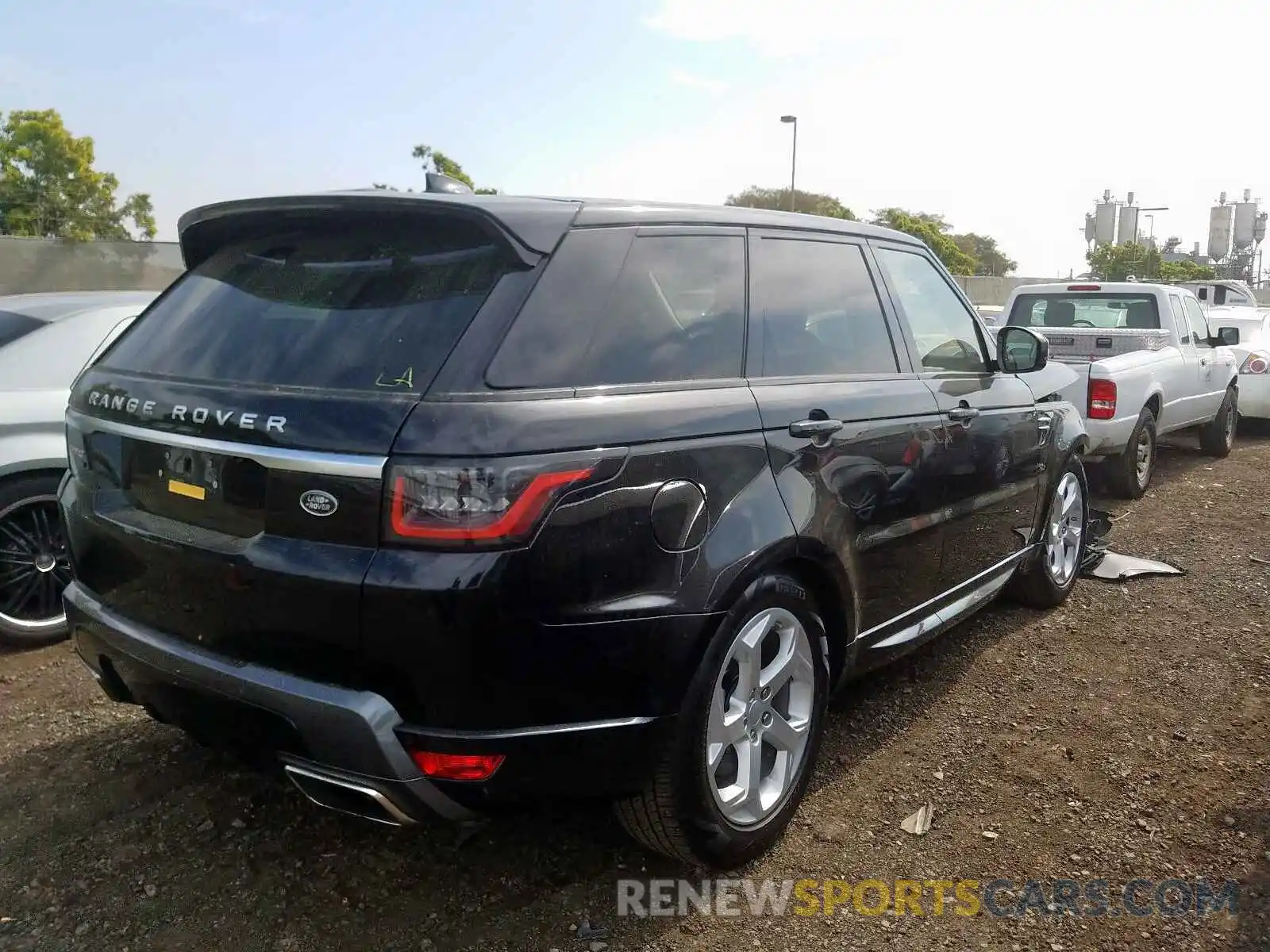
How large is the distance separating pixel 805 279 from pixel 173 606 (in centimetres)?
212

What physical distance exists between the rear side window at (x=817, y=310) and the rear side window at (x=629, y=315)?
130 millimetres

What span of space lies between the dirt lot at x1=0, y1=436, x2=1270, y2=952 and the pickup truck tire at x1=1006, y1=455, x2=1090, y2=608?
0.61 metres

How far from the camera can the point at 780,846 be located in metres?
2.94

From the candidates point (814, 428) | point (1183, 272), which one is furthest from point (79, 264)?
point (1183, 272)

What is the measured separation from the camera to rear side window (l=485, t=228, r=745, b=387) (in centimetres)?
231

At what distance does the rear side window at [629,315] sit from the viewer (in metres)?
2.31

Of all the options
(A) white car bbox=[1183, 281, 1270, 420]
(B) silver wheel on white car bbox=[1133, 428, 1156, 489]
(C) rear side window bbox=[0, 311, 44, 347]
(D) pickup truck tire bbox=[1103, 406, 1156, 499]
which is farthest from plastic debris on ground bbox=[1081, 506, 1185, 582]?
(A) white car bbox=[1183, 281, 1270, 420]

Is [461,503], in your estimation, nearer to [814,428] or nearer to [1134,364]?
[814,428]

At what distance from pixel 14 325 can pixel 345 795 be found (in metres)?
3.46

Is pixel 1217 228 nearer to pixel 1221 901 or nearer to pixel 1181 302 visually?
pixel 1181 302

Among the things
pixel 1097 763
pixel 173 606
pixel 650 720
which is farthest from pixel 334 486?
pixel 1097 763

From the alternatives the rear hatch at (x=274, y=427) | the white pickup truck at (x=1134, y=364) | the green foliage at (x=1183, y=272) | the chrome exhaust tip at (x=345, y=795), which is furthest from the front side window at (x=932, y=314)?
the green foliage at (x=1183, y=272)

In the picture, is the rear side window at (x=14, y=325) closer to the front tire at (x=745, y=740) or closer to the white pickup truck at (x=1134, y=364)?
the front tire at (x=745, y=740)

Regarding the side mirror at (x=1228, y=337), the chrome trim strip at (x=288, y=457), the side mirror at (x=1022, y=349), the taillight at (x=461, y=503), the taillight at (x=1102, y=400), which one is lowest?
the taillight at (x=1102, y=400)
